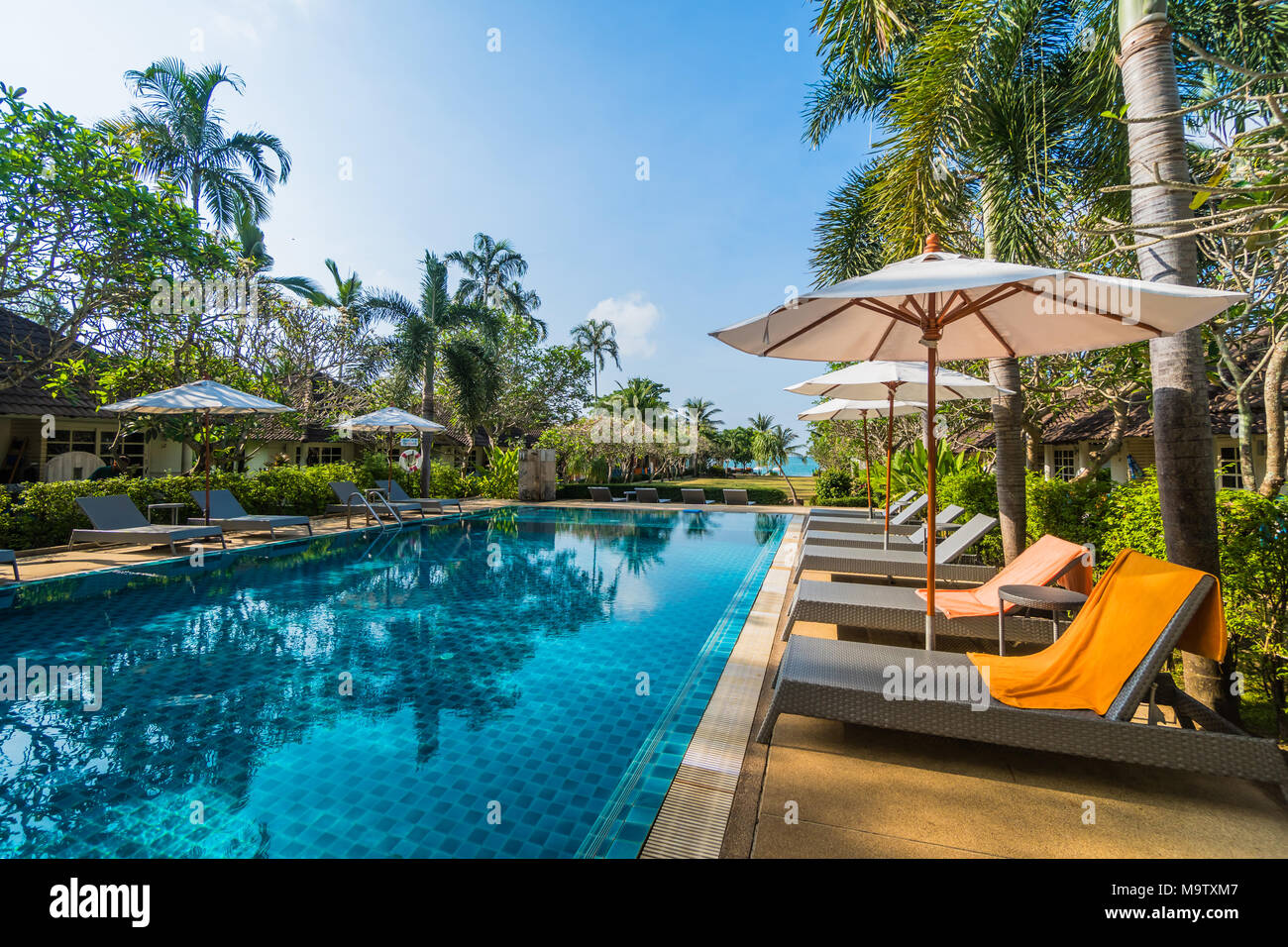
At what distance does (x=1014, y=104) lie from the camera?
6570mm

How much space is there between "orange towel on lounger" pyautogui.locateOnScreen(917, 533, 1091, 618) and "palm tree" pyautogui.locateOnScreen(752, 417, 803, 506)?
4820 centimetres

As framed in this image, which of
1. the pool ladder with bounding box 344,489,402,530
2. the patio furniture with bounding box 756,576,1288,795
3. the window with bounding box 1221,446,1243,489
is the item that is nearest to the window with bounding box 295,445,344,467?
the pool ladder with bounding box 344,489,402,530

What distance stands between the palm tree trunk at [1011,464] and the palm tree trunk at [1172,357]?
9.02ft

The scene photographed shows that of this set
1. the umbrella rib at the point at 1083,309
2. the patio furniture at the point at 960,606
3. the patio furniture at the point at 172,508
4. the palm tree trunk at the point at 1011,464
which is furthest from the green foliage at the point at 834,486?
the patio furniture at the point at 172,508

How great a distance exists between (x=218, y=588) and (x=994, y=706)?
888cm

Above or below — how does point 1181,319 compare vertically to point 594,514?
above

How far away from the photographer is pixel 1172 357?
362cm

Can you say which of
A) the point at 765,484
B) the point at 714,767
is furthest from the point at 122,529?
the point at 765,484

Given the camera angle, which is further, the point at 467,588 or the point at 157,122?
the point at 157,122

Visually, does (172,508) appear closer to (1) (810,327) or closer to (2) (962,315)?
(1) (810,327)
